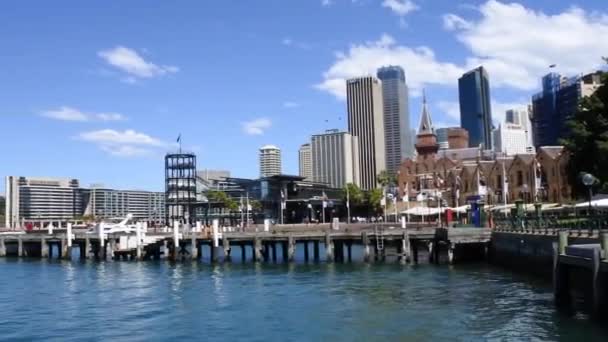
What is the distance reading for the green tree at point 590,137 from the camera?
57.3m

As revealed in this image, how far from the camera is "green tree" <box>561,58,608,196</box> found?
188 ft

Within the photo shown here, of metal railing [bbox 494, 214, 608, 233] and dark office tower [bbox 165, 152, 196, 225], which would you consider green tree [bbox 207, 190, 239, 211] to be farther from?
metal railing [bbox 494, 214, 608, 233]

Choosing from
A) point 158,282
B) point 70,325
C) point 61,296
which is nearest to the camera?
point 70,325

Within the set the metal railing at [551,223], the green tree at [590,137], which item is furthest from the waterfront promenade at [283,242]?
the green tree at [590,137]

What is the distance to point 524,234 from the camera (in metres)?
48.8

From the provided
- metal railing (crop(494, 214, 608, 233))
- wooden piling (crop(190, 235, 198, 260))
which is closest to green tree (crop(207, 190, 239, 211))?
wooden piling (crop(190, 235, 198, 260))

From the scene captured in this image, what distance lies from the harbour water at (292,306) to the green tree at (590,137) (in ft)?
42.3

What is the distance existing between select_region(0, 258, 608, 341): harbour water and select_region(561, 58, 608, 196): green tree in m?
12.9

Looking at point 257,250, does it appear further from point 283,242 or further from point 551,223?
point 551,223

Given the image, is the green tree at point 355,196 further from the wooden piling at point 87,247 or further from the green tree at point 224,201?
the wooden piling at point 87,247

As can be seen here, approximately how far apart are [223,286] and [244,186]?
138721 mm

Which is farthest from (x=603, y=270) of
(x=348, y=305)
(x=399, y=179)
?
(x=399, y=179)

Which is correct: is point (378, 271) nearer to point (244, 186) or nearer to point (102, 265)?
point (102, 265)

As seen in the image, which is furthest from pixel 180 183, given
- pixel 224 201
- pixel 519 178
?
pixel 519 178
